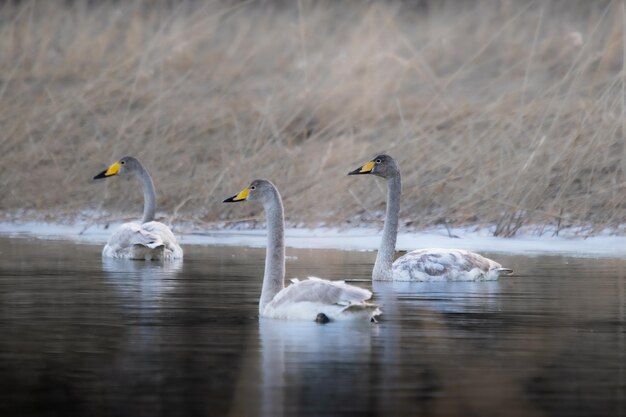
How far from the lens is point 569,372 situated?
294 inches

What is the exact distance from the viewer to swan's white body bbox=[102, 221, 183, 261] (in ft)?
48.2

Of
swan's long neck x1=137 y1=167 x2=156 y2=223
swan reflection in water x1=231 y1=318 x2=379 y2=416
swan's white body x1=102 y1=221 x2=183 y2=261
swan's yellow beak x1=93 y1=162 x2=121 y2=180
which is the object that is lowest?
swan reflection in water x1=231 y1=318 x2=379 y2=416

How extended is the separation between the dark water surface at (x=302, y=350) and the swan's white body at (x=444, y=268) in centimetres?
20

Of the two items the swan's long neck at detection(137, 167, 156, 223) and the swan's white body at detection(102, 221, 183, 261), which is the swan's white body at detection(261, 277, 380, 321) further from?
the swan's long neck at detection(137, 167, 156, 223)

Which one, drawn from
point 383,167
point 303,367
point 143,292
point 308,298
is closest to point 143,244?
point 383,167

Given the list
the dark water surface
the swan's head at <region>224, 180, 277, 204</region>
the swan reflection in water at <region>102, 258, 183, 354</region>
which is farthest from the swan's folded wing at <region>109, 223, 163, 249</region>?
the swan's head at <region>224, 180, 277, 204</region>

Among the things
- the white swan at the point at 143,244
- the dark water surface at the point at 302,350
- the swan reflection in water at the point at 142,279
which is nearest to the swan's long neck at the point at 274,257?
the dark water surface at the point at 302,350

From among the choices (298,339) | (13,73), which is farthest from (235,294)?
(13,73)

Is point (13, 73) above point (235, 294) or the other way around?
above

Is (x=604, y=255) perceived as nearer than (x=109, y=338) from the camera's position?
No

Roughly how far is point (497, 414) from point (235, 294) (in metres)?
4.99

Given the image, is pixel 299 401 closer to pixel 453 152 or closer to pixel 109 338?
pixel 109 338

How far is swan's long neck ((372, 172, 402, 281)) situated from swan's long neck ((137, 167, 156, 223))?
395 centimetres

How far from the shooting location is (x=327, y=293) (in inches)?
368
